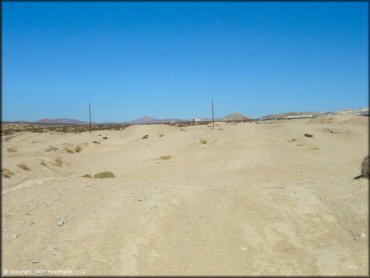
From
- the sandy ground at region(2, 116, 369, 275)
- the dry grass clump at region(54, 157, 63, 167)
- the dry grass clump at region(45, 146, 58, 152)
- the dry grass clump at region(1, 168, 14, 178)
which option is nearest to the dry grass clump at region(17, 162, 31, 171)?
the dry grass clump at region(1, 168, 14, 178)

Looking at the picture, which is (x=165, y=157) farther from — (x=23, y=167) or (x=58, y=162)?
(x=23, y=167)

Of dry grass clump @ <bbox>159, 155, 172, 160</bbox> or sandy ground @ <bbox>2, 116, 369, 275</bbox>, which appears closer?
sandy ground @ <bbox>2, 116, 369, 275</bbox>

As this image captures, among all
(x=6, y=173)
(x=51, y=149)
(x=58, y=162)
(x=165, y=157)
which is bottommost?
(x=165, y=157)

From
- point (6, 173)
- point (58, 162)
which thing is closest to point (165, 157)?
point (58, 162)

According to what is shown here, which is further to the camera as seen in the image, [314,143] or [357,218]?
[314,143]

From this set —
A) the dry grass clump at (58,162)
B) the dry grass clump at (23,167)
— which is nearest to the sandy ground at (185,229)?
the dry grass clump at (23,167)

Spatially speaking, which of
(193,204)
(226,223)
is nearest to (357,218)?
(226,223)

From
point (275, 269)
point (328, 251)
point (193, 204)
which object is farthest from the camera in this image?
point (193, 204)

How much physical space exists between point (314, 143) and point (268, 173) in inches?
302

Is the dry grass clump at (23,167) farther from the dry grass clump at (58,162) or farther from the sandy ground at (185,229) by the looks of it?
the sandy ground at (185,229)

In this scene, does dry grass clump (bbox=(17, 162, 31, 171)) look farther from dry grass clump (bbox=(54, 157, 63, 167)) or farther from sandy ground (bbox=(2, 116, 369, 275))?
sandy ground (bbox=(2, 116, 369, 275))

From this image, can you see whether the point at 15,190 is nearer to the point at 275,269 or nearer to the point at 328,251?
the point at 275,269

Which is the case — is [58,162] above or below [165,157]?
above

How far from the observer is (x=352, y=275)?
6641 mm
